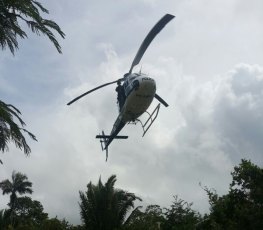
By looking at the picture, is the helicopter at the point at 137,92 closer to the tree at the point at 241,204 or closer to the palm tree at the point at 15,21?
the tree at the point at 241,204

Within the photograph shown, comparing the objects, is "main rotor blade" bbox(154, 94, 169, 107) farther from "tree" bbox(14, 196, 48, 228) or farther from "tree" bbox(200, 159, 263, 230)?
"tree" bbox(14, 196, 48, 228)

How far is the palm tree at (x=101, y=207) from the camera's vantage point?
22.0 metres

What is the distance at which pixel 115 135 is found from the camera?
28.4 m

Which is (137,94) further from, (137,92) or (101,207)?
(101,207)

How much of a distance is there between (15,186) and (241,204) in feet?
133

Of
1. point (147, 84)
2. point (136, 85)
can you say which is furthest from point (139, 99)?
point (147, 84)

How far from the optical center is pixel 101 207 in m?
22.2

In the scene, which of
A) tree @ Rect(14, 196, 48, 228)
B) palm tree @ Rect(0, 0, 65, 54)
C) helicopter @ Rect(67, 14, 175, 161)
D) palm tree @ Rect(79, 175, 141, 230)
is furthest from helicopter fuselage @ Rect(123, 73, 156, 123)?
tree @ Rect(14, 196, 48, 228)

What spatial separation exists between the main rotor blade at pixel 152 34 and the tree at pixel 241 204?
794cm

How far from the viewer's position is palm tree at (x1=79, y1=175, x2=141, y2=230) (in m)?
22.0

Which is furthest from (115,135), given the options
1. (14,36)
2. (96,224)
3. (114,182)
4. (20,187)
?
(20,187)

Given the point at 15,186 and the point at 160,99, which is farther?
the point at 15,186

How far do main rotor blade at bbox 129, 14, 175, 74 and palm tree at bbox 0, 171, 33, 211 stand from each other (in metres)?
35.3

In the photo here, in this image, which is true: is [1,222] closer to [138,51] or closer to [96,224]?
[96,224]
